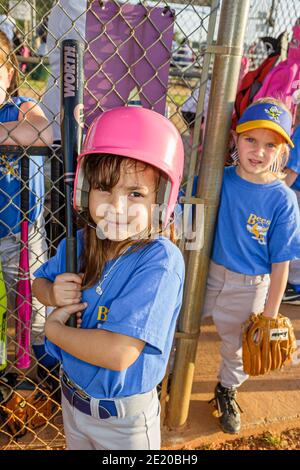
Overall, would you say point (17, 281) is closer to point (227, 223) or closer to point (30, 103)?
point (30, 103)

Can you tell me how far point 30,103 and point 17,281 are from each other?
3.33 feet

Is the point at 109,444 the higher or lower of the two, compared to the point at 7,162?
lower

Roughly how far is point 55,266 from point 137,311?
495 mm

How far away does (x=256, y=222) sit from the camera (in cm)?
240

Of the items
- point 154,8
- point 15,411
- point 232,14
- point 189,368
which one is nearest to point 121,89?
point 154,8

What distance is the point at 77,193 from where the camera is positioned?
4.93ft

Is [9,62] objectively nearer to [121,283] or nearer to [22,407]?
[121,283]

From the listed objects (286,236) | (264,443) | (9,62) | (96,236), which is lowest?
(264,443)

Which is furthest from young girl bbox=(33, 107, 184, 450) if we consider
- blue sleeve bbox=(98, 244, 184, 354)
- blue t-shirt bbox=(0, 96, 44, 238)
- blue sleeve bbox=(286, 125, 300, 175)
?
blue sleeve bbox=(286, 125, 300, 175)

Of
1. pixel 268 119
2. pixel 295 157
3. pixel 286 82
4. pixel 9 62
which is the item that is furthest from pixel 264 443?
pixel 286 82

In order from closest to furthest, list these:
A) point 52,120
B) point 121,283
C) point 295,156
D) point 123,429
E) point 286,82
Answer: point 121,283 < point 123,429 < point 52,120 < point 295,156 < point 286,82

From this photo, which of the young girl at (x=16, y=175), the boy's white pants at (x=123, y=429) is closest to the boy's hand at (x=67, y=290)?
the boy's white pants at (x=123, y=429)

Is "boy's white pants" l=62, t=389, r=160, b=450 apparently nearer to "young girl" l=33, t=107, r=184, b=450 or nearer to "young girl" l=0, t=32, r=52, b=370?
"young girl" l=33, t=107, r=184, b=450

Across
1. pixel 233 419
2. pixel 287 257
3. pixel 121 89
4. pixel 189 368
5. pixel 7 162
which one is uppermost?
pixel 121 89
